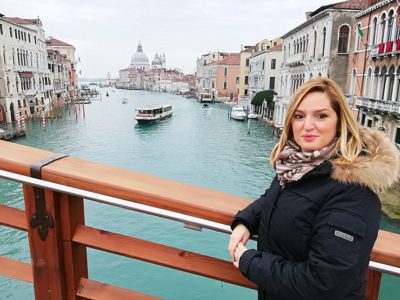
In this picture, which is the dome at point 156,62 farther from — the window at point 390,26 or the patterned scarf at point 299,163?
the patterned scarf at point 299,163

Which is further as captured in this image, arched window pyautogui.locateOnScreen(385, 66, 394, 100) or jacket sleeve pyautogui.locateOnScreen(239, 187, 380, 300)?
arched window pyautogui.locateOnScreen(385, 66, 394, 100)

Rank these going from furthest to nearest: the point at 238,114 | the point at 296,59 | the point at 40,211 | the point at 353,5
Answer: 1. the point at 238,114
2. the point at 296,59
3. the point at 353,5
4. the point at 40,211

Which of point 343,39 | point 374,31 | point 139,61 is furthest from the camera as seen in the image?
point 139,61

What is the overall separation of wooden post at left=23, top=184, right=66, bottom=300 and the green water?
599 centimetres

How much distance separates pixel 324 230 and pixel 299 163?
0.66 ft

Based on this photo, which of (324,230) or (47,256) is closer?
(324,230)

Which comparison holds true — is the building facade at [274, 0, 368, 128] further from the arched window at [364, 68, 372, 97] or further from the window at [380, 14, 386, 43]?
the window at [380, 14, 386, 43]

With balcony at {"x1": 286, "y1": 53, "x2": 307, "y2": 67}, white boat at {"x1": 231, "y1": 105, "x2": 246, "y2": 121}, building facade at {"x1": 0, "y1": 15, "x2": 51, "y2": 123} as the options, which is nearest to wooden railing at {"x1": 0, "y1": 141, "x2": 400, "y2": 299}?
balcony at {"x1": 286, "y1": 53, "x2": 307, "y2": 67}

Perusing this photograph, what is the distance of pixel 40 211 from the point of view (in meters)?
1.04

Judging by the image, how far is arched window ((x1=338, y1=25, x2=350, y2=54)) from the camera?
1570 centimetres

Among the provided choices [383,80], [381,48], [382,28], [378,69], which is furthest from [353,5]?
[383,80]

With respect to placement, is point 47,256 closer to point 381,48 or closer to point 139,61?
point 381,48

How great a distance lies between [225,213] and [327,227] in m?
0.28

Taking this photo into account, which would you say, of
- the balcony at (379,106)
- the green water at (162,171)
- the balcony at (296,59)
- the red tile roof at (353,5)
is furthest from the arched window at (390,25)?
the balcony at (296,59)
